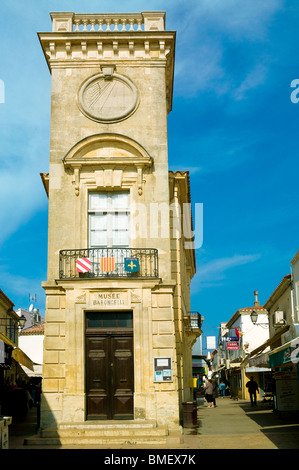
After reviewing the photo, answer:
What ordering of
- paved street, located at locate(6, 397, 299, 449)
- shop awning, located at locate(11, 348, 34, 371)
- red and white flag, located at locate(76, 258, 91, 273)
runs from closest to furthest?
paved street, located at locate(6, 397, 299, 449)
red and white flag, located at locate(76, 258, 91, 273)
shop awning, located at locate(11, 348, 34, 371)

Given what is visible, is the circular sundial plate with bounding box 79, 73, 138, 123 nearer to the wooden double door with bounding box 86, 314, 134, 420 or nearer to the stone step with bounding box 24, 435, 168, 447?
the wooden double door with bounding box 86, 314, 134, 420

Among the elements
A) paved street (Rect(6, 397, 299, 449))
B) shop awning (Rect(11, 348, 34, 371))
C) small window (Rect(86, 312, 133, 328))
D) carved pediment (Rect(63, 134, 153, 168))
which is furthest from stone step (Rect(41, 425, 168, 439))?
carved pediment (Rect(63, 134, 153, 168))

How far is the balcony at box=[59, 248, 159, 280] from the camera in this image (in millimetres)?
16438

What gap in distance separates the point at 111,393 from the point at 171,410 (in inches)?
71.7

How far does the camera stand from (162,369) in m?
15.9

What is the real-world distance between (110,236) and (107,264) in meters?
1.13

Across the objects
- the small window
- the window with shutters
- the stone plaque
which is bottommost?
the small window

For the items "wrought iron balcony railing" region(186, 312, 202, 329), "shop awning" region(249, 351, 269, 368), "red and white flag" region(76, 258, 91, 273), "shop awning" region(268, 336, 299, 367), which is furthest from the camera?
"wrought iron balcony railing" region(186, 312, 202, 329)

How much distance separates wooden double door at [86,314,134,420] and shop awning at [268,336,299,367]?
414 centimetres

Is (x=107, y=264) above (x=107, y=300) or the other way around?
above

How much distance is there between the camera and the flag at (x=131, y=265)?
53.6 ft

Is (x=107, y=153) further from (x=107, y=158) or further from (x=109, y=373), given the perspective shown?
(x=109, y=373)

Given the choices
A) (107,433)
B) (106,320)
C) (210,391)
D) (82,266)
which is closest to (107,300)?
(106,320)
